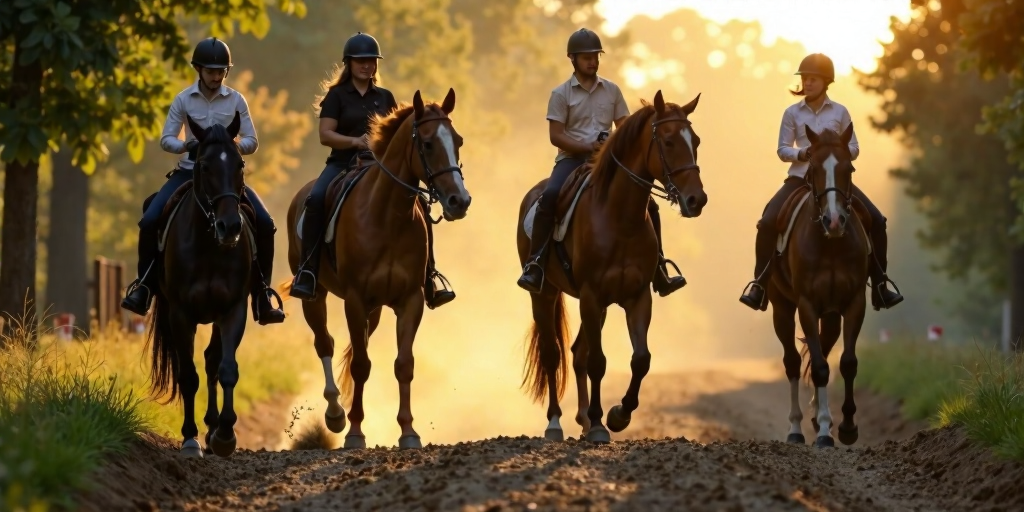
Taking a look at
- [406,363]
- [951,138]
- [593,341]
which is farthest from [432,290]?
[951,138]

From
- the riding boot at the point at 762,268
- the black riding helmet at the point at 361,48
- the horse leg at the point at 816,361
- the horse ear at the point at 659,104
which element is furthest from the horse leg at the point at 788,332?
the black riding helmet at the point at 361,48

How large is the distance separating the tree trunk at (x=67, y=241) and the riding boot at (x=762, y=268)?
49.4 feet

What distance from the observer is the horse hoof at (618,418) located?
40.3 ft

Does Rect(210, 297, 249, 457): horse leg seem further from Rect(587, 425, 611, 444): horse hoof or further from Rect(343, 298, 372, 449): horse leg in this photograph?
Rect(587, 425, 611, 444): horse hoof

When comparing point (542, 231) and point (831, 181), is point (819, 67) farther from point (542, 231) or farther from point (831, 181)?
point (542, 231)

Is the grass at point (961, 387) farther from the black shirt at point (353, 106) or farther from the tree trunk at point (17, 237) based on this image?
the tree trunk at point (17, 237)

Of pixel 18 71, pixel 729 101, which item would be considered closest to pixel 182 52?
pixel 18 71

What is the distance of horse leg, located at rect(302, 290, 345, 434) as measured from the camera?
14.2 m

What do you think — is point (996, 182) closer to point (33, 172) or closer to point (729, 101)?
point (33, 172)

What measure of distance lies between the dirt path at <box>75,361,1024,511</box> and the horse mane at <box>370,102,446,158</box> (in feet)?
8.48

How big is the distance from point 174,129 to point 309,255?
172cm

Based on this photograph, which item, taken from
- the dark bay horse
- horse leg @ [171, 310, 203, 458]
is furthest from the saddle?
horse leg @ [171, 310, 203, 458]

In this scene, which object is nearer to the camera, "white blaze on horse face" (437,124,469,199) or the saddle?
"white blaze on horse face" (437,124,469,199)

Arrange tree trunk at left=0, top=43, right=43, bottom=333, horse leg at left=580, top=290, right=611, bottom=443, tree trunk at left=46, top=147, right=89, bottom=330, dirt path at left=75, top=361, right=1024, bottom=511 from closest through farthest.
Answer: dirt path at left=75, top=361, right=1024, bottom=511 < horse leg at left=580, top=290, right=611, bottom=443 < tree trunk at left=0, top=43, right=43, bottom=333 < tree trunk at left=46, top=147, right=89, bottom=330
